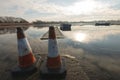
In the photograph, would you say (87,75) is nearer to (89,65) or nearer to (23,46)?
(89,65)

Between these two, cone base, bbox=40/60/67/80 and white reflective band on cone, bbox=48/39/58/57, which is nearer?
cone base, bbox=40/60/67/80

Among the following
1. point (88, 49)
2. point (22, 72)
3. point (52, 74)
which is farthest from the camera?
point (88, 49)

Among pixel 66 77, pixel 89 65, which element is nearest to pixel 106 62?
pixel 89 65

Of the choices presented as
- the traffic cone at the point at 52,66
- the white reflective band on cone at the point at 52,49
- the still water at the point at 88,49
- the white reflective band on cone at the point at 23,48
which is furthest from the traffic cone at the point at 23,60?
the still water at the point at 88,49

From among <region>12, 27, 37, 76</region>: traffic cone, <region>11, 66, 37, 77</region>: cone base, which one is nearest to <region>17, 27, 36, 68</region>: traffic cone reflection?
<region>12, 27, 37, 76</region>: traffic cone

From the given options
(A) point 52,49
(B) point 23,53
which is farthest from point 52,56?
(B) point 23,53

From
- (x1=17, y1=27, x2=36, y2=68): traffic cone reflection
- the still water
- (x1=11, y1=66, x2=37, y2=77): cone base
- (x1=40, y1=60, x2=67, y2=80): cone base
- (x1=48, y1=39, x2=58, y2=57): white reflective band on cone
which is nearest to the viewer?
(x1=40, y1=60, x2=67, y2=80): cone base

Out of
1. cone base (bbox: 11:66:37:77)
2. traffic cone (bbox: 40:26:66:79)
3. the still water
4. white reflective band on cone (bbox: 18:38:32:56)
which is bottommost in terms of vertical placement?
the still water

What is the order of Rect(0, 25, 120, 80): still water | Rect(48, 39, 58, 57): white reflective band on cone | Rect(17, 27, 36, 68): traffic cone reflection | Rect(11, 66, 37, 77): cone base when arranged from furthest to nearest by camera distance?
1. Rect(0, 25, 120, 80): still water
2. Rect(17, 27, 36, 68): traffic cone reflection
3. Rect(48, 39, 58, 57): white reflective band on cone
4. Rect(11, 66, 37, 77): cone base

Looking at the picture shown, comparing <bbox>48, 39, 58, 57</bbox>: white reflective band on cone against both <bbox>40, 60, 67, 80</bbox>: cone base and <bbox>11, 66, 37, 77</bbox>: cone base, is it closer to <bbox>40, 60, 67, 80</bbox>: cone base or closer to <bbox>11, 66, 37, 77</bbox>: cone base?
<bbox>40, 60, 67, 80</bbox>: cone base

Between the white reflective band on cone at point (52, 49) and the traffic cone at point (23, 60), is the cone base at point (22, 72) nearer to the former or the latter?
the traffic cone at point (23, 60)

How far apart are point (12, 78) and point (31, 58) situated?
1.21m

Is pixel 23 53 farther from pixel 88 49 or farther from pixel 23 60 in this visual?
pixel 88 49

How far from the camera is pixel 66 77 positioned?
6953mm
